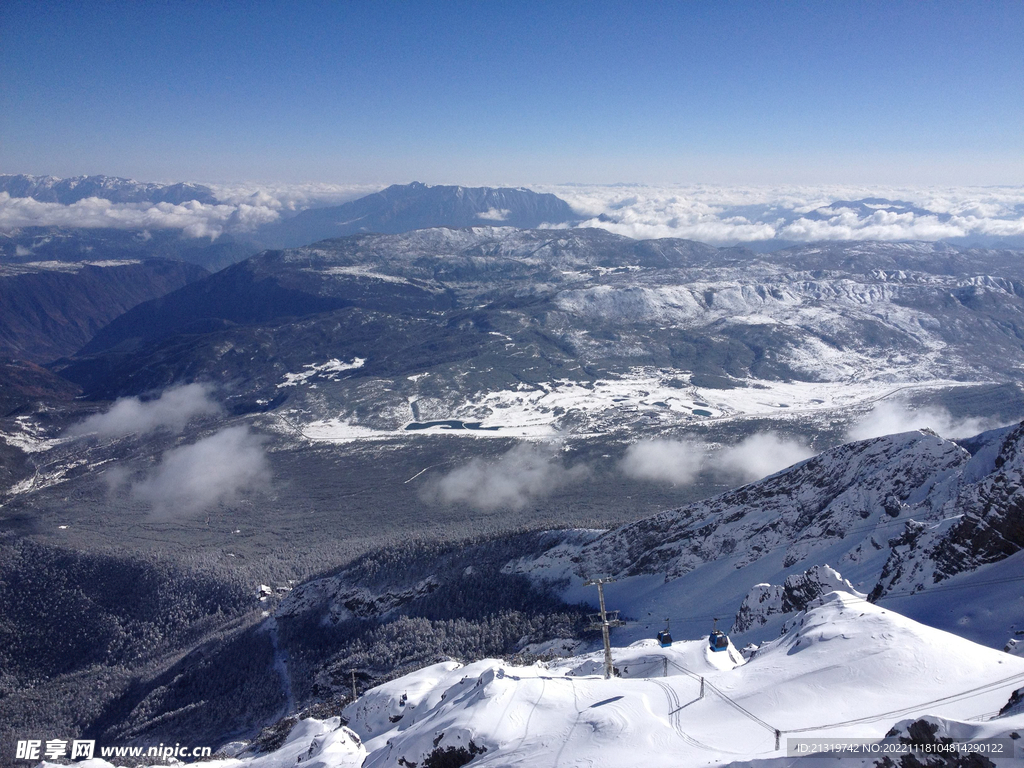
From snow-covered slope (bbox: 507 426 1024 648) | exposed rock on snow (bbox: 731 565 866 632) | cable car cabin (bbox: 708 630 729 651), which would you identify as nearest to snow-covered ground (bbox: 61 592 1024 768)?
cable car cabin (bbox: 708 630 729 651)

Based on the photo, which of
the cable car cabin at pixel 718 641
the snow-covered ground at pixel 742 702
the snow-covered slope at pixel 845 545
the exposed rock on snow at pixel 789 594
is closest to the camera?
the snow-covered ground at pixel 742 702

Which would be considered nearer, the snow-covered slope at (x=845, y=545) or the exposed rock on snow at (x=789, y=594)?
the snow-covered slope at (x=845, y=545)

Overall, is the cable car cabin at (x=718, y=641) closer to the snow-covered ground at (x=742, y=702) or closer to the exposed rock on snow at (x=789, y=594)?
the snow-covered ground at (x=742, y=702)

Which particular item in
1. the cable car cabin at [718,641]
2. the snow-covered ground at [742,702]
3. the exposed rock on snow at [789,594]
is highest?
the snow-covered ground at [742,702]

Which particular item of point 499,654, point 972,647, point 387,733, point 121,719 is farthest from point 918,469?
point 121,719

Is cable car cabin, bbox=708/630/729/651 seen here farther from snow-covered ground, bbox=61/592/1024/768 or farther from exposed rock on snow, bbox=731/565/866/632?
exposed rock on snow, bbox=731/565/866/632

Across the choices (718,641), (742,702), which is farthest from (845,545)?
(742,702)

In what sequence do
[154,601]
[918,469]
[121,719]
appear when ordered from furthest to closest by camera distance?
[154,601] < [121,719] < [918,469]

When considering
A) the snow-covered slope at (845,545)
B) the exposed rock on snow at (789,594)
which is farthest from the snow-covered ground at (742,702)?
the exposed rock on snow at (789,594)

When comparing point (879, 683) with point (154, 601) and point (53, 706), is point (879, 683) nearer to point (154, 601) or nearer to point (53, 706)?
point (53, 706)
